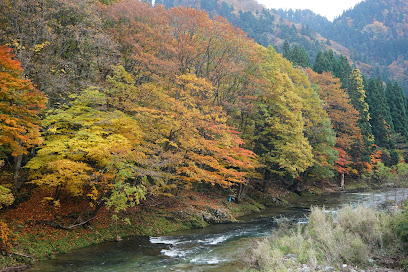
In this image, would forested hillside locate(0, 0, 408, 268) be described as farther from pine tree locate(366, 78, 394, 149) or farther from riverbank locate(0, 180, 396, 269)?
pine tree locate(366, 78, 394, 149)

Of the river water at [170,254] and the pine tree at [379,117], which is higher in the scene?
the pine tree at [379,117]

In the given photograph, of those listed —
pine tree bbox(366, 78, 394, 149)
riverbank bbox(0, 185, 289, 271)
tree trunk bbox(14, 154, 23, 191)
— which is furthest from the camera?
pine tree bbox(366, 78, 394, 149)

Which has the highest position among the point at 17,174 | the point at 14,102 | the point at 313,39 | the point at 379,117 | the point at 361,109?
the point at 313,39

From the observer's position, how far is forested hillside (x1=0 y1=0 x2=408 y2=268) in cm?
1256

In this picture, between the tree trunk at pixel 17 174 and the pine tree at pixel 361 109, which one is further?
the pine tree at pixel 361 109

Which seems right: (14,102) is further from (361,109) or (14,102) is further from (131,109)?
(361,109)

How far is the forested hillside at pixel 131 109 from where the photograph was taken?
12.6m

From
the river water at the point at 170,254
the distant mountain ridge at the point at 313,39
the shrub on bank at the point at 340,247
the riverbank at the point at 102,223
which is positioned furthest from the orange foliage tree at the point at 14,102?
the distant mountain ridge at the point at 313,39

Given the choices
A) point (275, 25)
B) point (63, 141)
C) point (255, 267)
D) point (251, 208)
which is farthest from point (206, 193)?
point (275, 25)

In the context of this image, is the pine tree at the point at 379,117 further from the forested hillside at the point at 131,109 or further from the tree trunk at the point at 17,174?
the tree trunk at the point at 17,174

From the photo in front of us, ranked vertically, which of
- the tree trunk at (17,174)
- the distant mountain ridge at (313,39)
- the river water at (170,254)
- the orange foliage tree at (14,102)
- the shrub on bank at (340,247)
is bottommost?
the river water at (170,254)

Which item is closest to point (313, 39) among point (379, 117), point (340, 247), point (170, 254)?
point (379, 117)

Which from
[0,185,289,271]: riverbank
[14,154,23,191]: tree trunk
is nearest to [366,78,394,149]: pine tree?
[0,185,289,271]: riverbank

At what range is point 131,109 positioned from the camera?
16.1m
